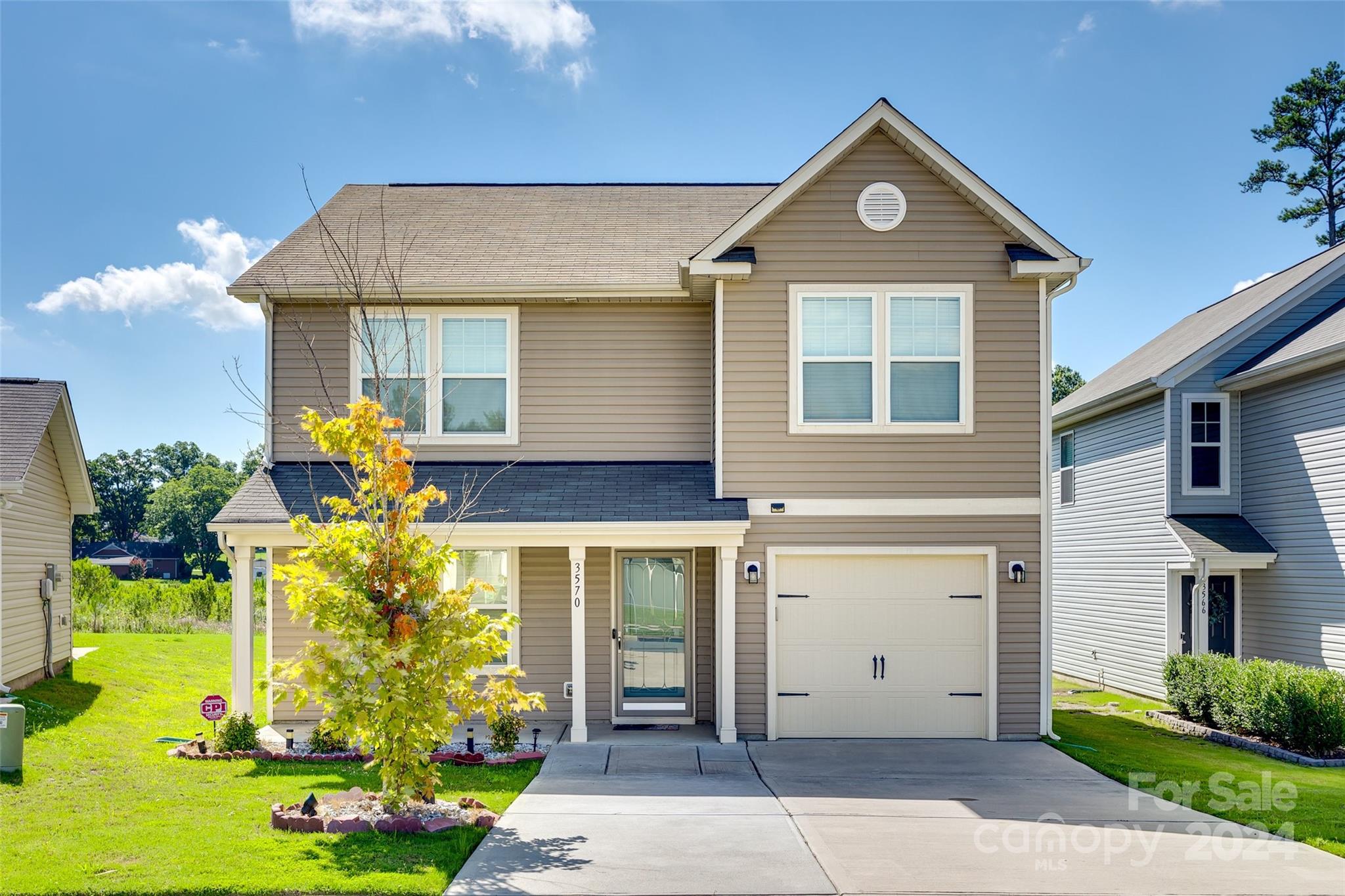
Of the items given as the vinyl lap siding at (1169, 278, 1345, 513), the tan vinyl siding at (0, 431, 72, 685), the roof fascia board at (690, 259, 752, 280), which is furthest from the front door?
the tan vinyl siding at (0, 431, 72, 685)

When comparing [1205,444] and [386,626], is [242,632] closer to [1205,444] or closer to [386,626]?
[386,626]

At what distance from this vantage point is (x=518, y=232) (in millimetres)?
14203

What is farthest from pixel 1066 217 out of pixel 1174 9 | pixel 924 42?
pixel 924 42

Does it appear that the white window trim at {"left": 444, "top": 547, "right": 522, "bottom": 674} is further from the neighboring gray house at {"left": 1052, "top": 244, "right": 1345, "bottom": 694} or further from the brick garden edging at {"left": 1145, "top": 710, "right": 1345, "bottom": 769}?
the neighboring gray house at {"left": 1052, "top": 244, "right": 1345, "bottom": 694}

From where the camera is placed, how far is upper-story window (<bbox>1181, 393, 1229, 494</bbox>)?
52.0ft

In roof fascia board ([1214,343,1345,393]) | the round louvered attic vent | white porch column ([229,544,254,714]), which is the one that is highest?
the round louvered attic vent

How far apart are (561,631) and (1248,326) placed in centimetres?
1190

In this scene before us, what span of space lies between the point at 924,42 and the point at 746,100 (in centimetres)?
274

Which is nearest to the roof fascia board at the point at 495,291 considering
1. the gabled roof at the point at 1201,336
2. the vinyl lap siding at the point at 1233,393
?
the gabled roof at the point at 1201,336

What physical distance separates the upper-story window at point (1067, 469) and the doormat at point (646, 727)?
10.7 metres

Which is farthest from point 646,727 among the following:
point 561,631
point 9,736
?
point 9,736

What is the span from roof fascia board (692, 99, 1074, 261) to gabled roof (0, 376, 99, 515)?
9687 mm

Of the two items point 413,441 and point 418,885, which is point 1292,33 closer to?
point 413,441

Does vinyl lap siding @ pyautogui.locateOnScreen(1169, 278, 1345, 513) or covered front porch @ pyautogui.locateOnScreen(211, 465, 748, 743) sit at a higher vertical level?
vinyl lap siding @ pyautogui.locateOnScreen(1169, 278, 1345, 513)
